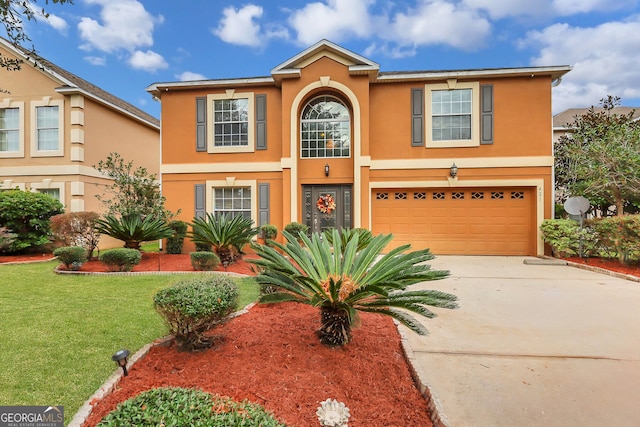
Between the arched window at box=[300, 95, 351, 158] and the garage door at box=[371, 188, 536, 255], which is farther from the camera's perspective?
the arched window at box=[300, 95, 351, 158]

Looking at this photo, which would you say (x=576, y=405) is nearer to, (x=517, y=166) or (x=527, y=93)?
(x=517, y=166)

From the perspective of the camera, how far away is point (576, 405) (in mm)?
2377

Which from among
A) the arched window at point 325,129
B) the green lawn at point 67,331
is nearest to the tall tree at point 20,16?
the green lawn at point 67,331

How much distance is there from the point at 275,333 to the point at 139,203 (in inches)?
277

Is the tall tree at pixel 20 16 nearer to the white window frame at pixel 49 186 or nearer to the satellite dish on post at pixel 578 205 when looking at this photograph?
the white window frame at pixel 49 186

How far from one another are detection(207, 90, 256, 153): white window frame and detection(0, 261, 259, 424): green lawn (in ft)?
19.3

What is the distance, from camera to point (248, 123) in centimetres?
1060

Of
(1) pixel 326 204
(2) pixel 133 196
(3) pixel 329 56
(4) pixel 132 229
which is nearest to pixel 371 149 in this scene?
(1) pixel 326 204

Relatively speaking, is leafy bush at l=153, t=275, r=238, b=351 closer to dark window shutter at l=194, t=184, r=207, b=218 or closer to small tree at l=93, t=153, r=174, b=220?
small tree at l=93, t=153, r=174, b=220

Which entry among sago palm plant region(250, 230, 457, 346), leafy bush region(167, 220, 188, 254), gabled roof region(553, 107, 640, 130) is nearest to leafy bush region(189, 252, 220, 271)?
leafy bush region(167, 220, 188, 254)

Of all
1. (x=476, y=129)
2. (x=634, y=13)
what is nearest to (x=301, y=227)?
(x=476, y=129)

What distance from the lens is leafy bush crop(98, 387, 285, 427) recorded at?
136 cm

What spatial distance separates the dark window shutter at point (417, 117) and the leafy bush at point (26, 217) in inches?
468

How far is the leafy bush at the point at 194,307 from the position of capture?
8.55 ft
